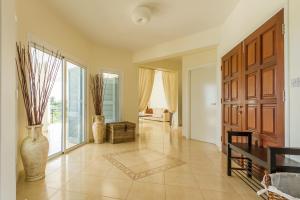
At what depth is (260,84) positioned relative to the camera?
198 cm

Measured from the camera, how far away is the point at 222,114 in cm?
327

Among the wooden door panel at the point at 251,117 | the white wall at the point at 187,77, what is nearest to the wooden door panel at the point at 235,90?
the wooden door panel at the point at 251,117

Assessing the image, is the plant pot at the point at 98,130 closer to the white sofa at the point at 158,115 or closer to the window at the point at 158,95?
the white sofa at the point at 158,115

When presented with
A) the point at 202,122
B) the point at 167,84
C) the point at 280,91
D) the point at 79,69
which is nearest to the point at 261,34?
the point at 280,91

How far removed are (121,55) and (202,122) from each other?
291 centimetres

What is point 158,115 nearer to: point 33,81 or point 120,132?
point 120,132

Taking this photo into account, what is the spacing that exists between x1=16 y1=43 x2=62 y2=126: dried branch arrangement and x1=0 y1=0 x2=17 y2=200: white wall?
1.44m

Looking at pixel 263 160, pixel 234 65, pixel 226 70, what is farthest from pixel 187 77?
pixel 263 160

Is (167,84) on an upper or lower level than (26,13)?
lower

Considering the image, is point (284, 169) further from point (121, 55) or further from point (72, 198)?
point (121, 55)

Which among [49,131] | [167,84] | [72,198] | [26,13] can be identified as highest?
[26,13]

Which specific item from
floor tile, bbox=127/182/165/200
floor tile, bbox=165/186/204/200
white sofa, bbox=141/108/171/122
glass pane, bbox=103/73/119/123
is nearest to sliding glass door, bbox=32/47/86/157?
glass pane, bbox=103/73/119/123

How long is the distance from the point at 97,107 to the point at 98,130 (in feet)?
1.82

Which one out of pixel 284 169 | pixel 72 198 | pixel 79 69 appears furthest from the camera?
pixel 79 69
